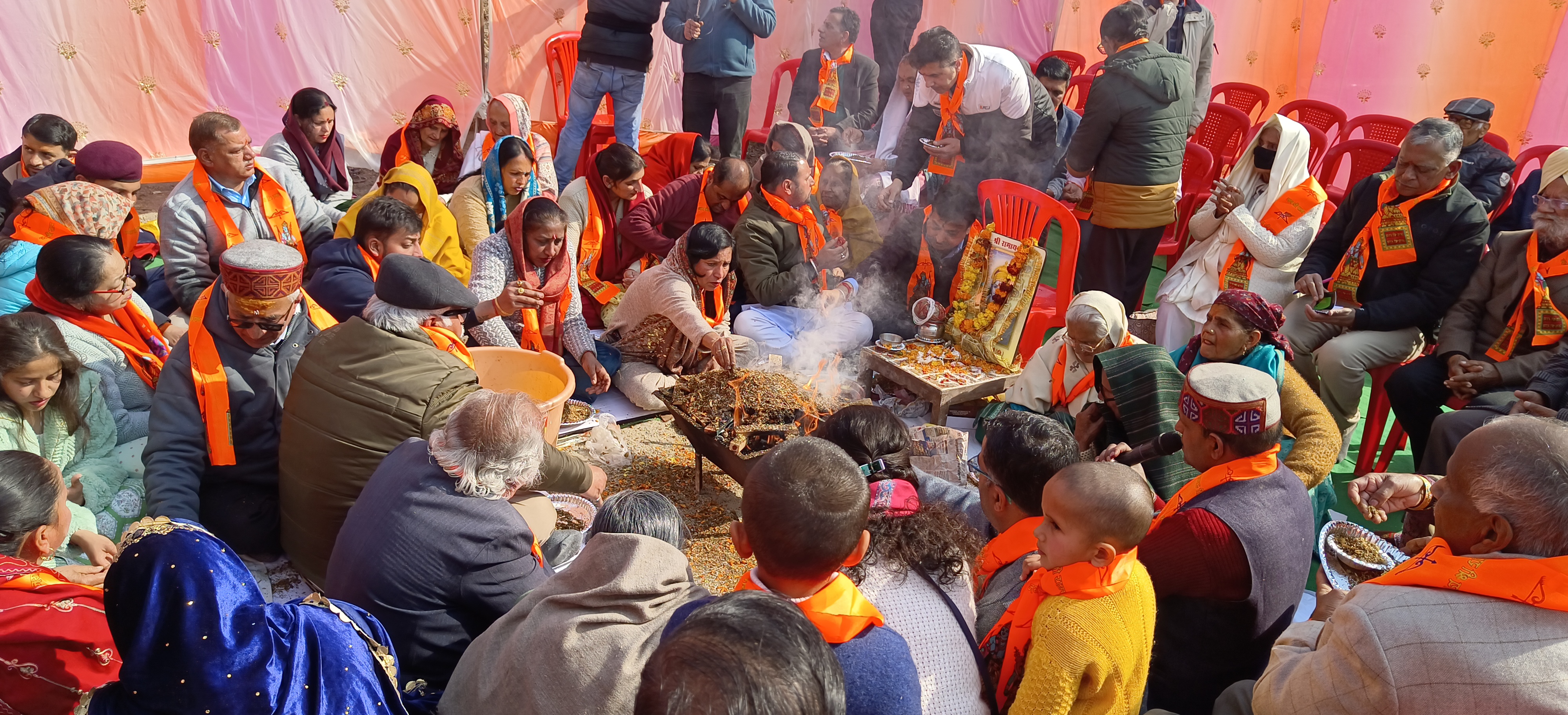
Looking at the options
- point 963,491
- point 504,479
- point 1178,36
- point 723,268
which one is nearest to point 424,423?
point 504,479

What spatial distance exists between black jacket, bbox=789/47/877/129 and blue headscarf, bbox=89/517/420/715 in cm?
823

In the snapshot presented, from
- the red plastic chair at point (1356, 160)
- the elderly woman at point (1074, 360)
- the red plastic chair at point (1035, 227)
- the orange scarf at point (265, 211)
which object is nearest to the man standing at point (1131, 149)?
the red plastic chair at point (1035, 227)

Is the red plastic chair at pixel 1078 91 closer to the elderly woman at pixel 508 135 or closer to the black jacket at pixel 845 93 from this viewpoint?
the black jacket at pixel 845 93

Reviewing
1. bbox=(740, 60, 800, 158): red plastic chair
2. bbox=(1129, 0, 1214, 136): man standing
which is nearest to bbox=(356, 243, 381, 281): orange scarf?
bbox=(740, 60, 800, 158): red plastic chair

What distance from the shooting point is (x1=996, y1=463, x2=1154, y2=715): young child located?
2.19m

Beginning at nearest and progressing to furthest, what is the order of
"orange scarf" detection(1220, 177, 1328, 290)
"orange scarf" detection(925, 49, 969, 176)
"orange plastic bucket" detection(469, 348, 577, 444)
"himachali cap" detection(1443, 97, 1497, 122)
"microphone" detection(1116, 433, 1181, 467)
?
"microphone" detection(1116, 433, 1181, 467) → "orange plastic bucket" detection(469, 348, 577, 444) → "orange scarf" detection(1220, 177, 1328, 290) → "himachali cap" detection(1443, 97, 1497, 122) → "orange scarf" detection(925, 49, 969, 176)

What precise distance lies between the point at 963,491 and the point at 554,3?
9.08m

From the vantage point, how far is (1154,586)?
9.18 feet

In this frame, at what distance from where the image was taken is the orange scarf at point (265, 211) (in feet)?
16.6

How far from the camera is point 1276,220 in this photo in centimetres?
564

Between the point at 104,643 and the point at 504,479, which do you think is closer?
the point at 104,643

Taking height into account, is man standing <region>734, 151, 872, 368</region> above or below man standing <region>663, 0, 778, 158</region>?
below

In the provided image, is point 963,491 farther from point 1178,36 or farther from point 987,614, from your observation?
point 1178,36

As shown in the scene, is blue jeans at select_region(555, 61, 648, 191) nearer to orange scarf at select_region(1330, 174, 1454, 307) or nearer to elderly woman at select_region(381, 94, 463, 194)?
elderly woman at select_region(381, 94, 463, 194)
